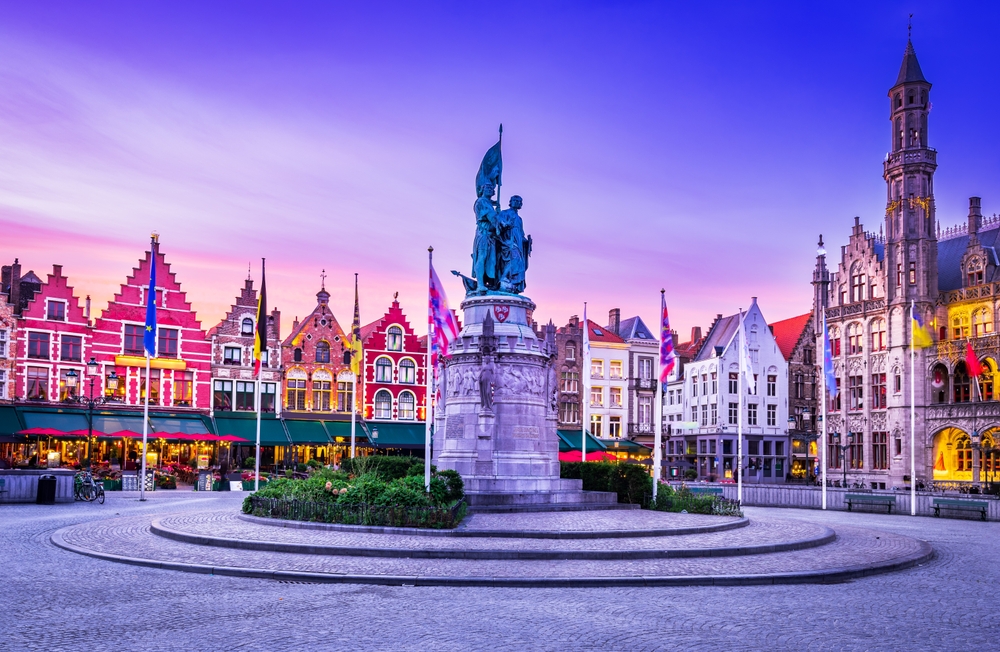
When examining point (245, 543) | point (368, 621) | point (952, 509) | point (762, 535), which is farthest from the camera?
point (952, 509)

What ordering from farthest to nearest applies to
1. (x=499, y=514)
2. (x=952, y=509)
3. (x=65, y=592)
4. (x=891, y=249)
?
(x=891, y=249)
(x=952, y=509)
(x=499, y=514)
(x=65, y=592)

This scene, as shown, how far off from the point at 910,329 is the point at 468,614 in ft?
162

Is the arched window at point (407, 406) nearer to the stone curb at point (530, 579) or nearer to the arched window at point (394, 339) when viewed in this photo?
the arched window at point (394, 339)

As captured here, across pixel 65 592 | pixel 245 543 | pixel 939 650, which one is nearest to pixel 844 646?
pixel 939 650

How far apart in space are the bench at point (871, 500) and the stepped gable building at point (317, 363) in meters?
36.0

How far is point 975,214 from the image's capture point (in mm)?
61875

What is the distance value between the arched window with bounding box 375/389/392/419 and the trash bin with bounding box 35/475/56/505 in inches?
1293

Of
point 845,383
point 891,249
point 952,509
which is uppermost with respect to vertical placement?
point 891,249

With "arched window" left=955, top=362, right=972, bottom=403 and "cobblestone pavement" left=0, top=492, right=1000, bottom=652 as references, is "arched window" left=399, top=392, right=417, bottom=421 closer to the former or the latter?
"arched window" left=955, top=362, right=972, bottom=403

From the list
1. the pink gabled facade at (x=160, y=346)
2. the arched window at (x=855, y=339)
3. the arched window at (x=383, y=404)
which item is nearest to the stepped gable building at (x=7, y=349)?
the pink gabled facade at (x=160, y=346)

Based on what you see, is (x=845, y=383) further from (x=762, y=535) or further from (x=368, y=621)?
(x=368, y=621)

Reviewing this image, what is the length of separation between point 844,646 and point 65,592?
10.3 m

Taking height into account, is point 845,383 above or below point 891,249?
below

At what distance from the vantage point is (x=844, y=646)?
1051 cm
